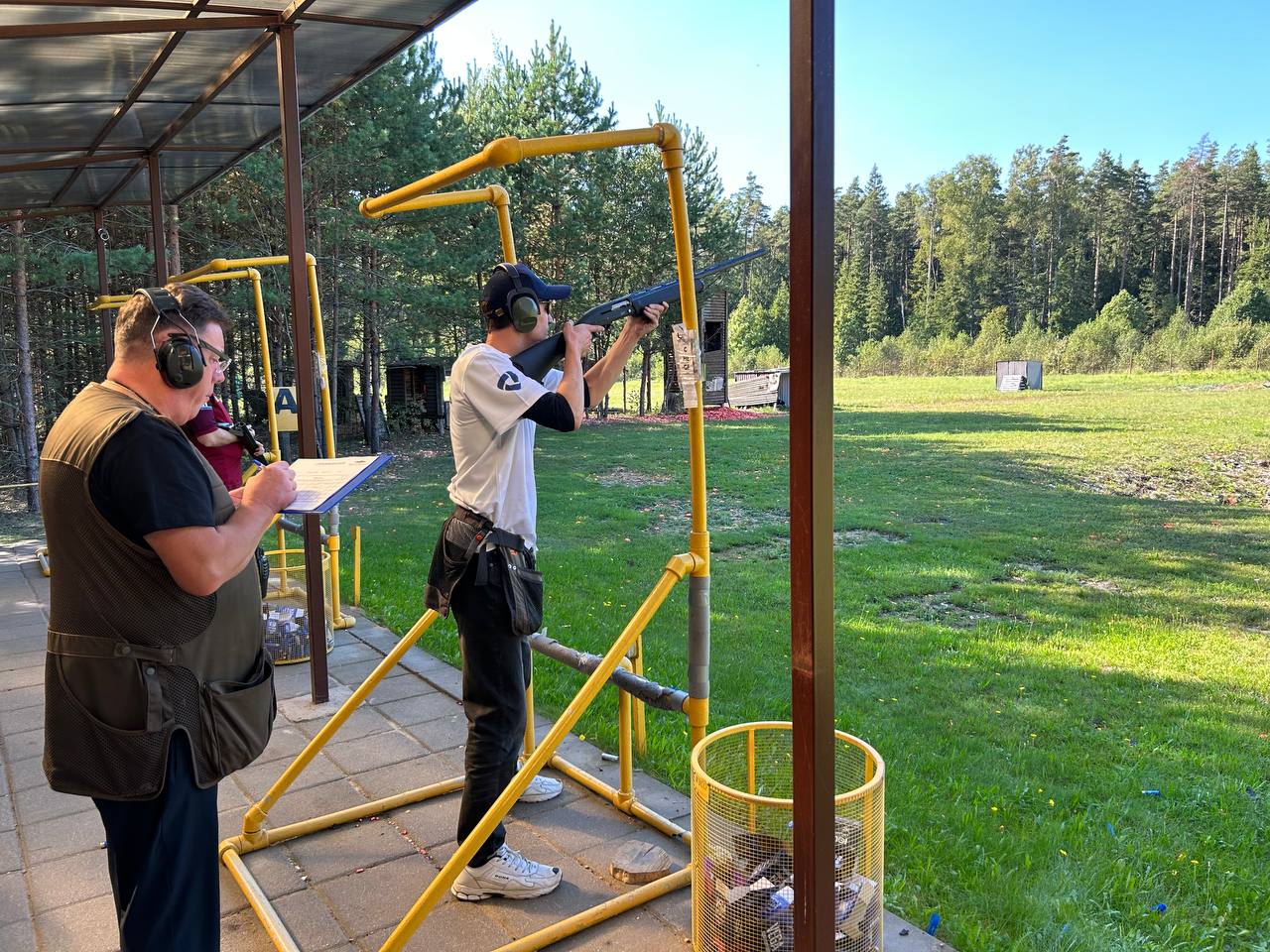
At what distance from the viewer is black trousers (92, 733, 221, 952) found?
1798 mm

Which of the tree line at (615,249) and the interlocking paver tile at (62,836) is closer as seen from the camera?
the interlocking paver tile at (62,836)

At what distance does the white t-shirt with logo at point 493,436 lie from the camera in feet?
8.04

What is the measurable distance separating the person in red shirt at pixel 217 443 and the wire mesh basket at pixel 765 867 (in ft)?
7.92

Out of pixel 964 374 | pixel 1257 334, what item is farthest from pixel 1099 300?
pixel 1257 334

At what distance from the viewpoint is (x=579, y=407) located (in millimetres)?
2531

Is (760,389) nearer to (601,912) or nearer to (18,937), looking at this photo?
(601,912)

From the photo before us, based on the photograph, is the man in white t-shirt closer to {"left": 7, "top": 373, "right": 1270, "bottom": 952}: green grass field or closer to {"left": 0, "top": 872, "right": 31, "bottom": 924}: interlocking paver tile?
{"left": 7, "top": 373, "right": 1270, "bottom": 952}: green grass field

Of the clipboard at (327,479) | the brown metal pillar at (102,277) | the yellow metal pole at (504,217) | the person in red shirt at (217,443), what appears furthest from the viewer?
the brown metal pillar at (102,277)

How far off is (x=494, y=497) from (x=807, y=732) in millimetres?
1204

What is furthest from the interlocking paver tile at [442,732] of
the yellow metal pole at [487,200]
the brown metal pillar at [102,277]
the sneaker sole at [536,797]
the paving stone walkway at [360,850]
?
the brown metal pillar at [102,277]

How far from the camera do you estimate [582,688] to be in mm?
2344

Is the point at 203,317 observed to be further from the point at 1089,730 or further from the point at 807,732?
the point at 1089,730

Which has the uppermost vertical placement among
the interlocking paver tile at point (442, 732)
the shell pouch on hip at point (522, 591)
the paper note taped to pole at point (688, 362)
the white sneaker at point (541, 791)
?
the paper note taped to pole at point (688, 362)

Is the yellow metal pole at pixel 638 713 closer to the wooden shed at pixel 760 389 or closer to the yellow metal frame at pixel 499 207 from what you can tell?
the yellow metal frame at pixel 499 207
